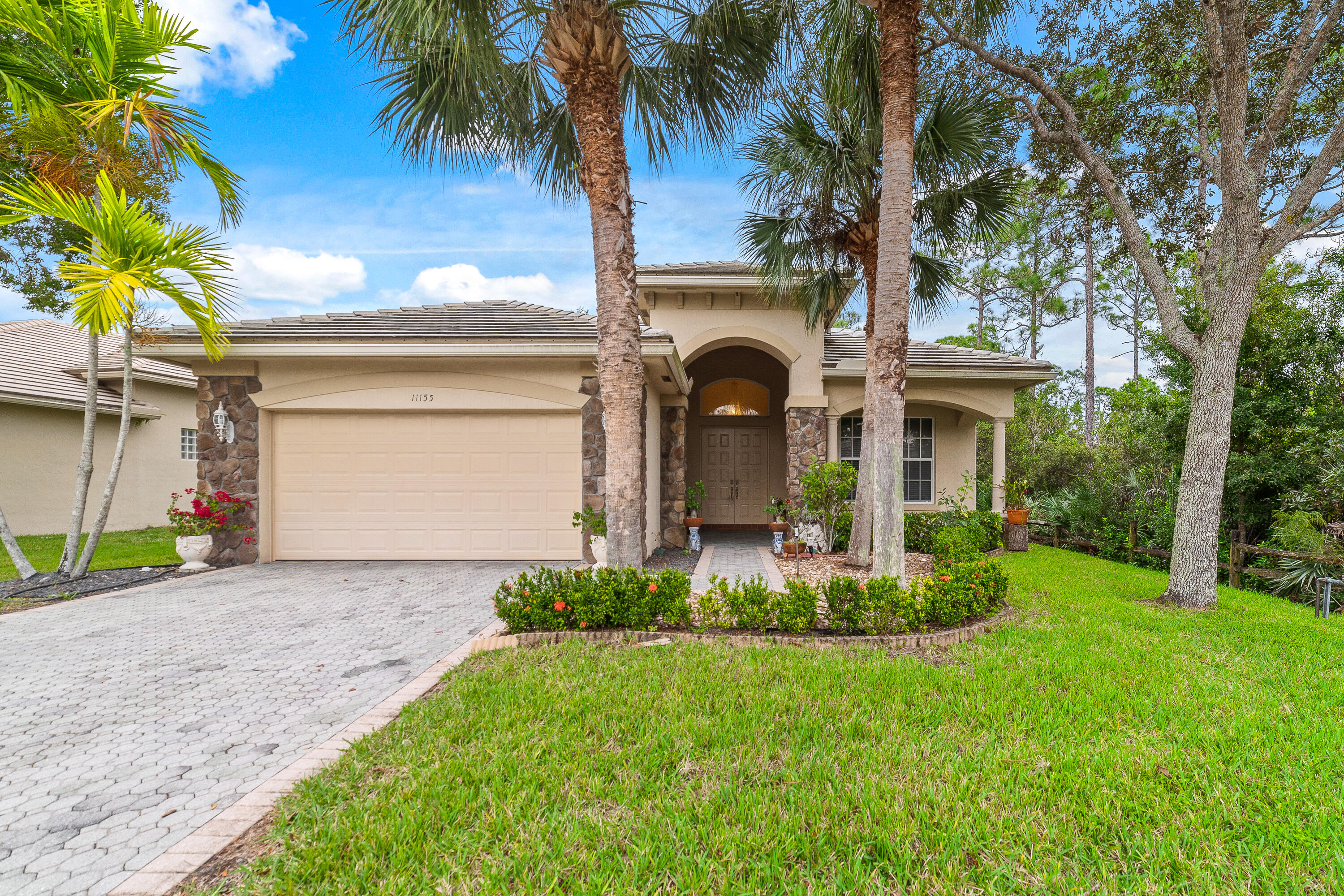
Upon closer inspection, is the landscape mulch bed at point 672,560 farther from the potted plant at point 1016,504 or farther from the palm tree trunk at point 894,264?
the potted plant at point 1016,504

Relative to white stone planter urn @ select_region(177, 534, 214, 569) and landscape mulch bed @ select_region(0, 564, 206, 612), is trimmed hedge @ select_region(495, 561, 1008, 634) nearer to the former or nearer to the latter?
landscape mulch bed @ select_region(0, 564, 206, 612)

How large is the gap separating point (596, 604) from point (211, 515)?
23.1 ft

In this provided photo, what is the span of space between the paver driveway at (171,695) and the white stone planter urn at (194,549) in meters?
0.92

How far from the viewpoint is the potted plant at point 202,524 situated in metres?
8.41

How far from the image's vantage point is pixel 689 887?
82.4 inches

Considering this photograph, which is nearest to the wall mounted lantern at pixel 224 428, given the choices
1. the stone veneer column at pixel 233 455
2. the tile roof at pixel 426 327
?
the stone veneer column at pixel 233 455

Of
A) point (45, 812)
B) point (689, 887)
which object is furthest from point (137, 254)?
point (689, 887)

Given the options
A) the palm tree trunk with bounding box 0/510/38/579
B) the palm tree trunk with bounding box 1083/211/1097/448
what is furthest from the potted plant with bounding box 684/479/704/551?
the palm tree trunk with bounding box 1083/211/1097/448

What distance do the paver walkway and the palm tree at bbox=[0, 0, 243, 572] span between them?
8.12 metres

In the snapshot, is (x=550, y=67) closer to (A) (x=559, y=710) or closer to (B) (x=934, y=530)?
(A) (x=559, y=710)

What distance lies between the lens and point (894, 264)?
6.04m

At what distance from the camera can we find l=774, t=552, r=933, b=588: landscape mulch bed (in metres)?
7.75

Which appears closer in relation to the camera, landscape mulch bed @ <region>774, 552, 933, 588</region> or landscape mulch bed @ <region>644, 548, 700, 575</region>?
landscape mulch bed @ <region>774, 552, 933, 588</region>

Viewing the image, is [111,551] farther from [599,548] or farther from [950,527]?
[950,527]
